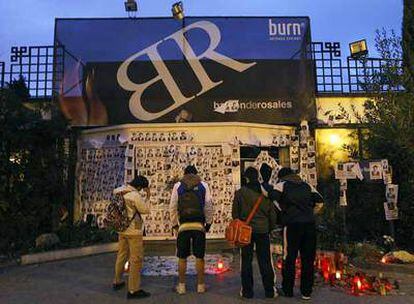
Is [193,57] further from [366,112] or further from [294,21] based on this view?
[366,112]

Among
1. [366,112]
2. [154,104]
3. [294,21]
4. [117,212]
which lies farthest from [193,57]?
[117,212]

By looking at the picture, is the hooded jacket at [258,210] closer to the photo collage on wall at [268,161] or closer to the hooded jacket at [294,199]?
the hooded jacket at [294,199]

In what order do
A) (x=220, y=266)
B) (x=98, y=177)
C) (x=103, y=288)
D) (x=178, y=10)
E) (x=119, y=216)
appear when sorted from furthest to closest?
(x=178, y=10)
(x=98, y=177)
(x=220, y=266)
(x=103, y=288)
(x=119, y=216)

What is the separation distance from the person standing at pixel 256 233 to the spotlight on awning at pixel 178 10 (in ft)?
26.2

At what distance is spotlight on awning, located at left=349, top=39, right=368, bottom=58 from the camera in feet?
47.8

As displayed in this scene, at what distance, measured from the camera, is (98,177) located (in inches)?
541

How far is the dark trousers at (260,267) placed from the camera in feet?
24.6

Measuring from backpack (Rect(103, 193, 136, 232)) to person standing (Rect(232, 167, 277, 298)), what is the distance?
5.34 ft

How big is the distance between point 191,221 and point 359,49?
908 cm

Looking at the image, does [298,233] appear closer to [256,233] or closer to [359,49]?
[256,233]

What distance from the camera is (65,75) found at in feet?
46.9


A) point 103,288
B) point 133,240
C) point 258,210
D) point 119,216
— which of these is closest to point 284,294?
point 258,210

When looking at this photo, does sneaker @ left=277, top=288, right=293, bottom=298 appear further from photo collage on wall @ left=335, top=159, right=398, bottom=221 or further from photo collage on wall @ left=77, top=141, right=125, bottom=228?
photo collage on wall @ left=77, top=141, right=125, bottom=228

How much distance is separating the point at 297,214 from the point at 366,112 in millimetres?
4952
